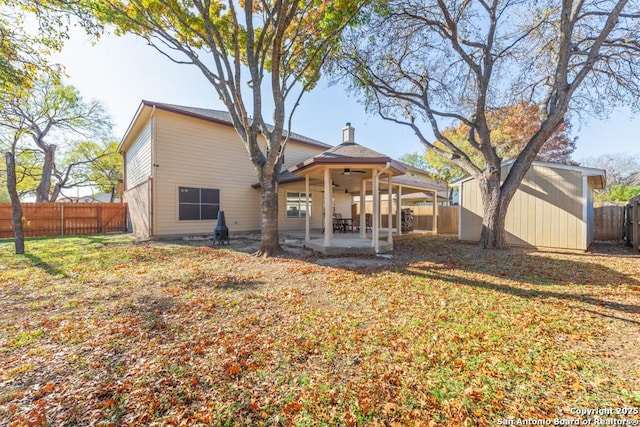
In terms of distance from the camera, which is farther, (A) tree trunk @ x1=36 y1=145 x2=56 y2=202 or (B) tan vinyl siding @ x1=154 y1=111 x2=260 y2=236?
(A) tree trunk @ x1=36 y1=145 x2=56 y2=202

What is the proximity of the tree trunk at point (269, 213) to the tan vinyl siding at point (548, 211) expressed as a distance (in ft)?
28.5

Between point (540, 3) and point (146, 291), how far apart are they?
14.3 m

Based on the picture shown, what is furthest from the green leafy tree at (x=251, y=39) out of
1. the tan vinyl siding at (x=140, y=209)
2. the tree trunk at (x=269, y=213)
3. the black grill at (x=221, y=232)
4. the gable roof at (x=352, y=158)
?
the tan vinyl siding at (x=140, y=209)

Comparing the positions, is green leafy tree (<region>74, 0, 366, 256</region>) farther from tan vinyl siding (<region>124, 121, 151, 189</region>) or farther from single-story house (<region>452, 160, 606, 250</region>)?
single-story house (<region>452, 160, 606, 250</region>)

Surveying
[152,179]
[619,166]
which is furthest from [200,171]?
[619,166]

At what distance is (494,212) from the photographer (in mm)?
8430

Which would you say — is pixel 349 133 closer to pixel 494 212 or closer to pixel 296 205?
pixel 296 205

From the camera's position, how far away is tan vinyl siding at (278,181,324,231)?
538 inches

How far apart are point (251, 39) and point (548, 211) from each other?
10952 millimetres

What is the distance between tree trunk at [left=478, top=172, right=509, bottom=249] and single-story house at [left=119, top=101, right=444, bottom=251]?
305 cm

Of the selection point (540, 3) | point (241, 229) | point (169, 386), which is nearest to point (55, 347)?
point (169, 386)

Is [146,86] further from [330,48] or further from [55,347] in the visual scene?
[55,347]

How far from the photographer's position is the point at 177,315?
350 centimetres

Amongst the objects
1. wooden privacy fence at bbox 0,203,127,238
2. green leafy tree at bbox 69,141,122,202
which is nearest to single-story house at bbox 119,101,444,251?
wooden privacy fence at bbox 0,203,127,238
